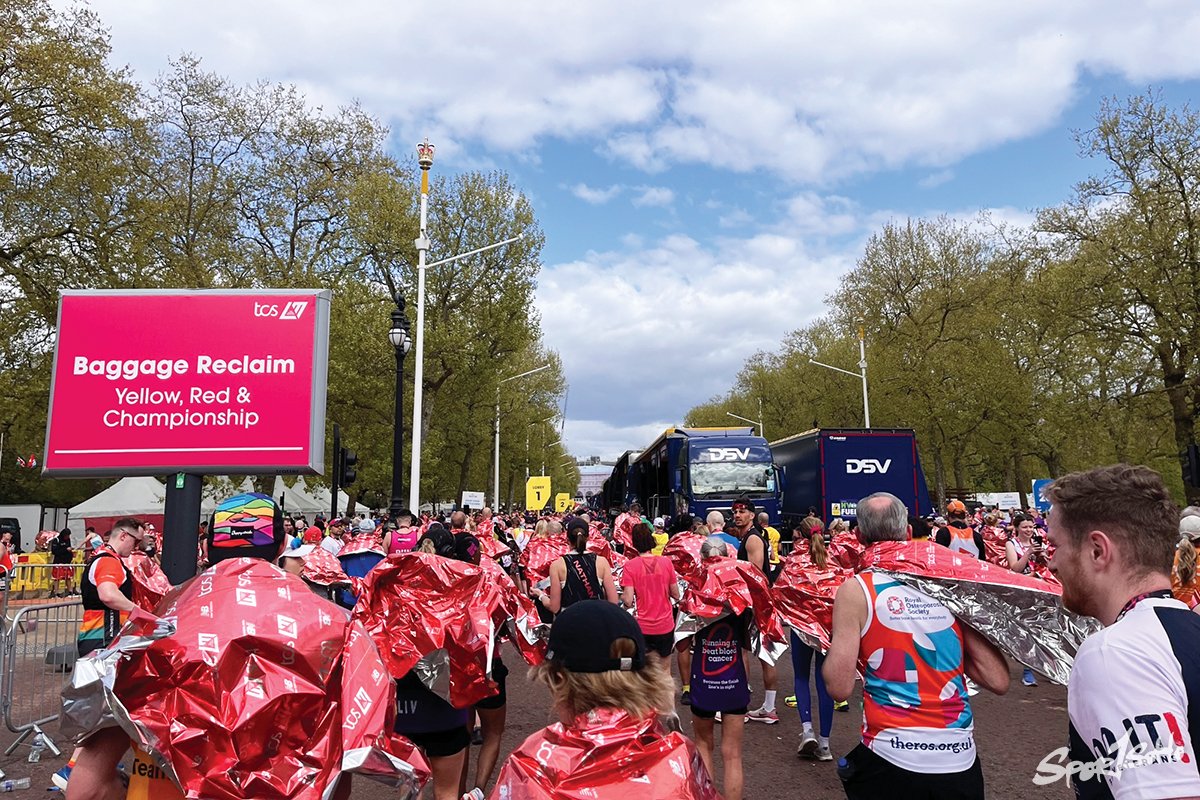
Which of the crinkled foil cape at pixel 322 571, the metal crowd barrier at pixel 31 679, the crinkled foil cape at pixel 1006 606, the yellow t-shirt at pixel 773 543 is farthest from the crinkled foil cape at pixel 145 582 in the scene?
the yellow t-shirt at pixel 773 543

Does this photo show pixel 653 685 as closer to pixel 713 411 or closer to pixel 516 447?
pixel 516 447

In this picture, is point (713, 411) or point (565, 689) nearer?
point (565, 689)

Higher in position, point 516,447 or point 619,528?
point 516,447

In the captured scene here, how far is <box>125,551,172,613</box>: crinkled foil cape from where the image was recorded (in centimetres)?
535

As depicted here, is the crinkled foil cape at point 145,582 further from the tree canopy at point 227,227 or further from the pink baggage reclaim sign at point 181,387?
the tree canopy at point 227,227

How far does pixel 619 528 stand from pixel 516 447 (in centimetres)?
4075

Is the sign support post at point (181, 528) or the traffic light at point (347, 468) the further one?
Result: the traffic light at point (347, 468)

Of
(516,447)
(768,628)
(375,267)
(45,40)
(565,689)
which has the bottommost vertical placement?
(768,628)

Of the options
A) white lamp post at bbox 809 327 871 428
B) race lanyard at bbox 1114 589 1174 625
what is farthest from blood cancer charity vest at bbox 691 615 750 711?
white lamp post at bbox 809 327 871 428

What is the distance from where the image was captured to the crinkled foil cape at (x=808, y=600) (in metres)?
5.35

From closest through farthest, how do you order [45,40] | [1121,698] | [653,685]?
[1121,698]
[653,685]
[45,40]

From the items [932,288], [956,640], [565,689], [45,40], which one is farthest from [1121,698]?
[932,288]

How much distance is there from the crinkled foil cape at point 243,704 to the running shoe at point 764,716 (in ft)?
20.7

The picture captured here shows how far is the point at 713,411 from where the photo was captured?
78312 millimetres
